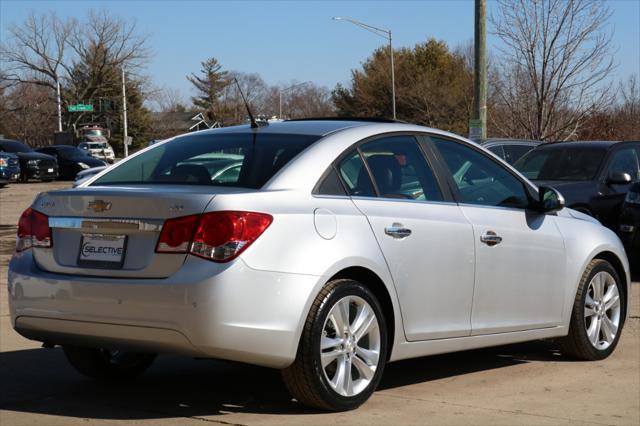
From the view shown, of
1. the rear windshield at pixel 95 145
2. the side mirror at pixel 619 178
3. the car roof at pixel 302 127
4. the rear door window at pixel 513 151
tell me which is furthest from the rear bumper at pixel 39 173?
the car roof at pixel 302 127

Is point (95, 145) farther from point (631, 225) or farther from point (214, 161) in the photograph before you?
point (214, 161)

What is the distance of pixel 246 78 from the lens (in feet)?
326

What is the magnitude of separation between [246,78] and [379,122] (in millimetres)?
94205

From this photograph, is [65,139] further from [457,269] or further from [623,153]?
[457,269]

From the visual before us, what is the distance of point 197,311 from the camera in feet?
16.4

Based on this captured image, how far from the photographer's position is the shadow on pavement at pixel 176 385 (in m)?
5.61

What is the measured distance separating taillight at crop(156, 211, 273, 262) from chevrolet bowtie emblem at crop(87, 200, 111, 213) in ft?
1.37

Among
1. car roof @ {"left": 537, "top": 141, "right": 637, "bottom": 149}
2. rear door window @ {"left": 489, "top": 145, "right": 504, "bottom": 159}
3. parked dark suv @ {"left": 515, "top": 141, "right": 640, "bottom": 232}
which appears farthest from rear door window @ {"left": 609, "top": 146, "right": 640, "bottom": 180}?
rear door window @ {"left": 489, "top": 145, "right": 504, "bottom": 159}

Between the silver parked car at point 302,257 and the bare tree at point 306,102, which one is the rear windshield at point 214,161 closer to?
the silver parked car at point 302,257

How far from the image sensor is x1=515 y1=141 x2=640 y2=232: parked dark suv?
1286 centimetres

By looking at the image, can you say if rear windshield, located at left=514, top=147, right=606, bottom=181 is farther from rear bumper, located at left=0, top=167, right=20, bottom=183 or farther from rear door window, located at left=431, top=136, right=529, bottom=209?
rear bumper, located at left=0, top=167, right=20, bottom=183

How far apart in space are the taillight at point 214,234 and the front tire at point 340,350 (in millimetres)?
523

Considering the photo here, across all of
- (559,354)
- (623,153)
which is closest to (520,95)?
(623,153)

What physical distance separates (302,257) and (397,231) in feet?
2.59
